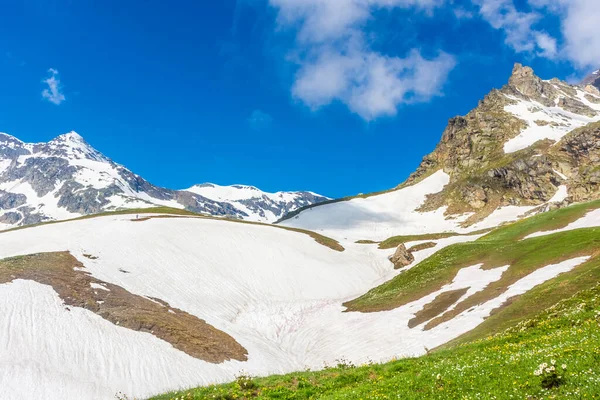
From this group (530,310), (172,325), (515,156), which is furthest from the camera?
(515,156)

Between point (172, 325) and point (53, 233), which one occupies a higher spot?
point (53, 233)

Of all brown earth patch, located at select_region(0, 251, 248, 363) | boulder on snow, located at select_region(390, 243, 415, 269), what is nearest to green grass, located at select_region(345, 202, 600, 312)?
boulder on snow, located at select_region(390, 243, 415, 269)

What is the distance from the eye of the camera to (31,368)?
27.6 metres

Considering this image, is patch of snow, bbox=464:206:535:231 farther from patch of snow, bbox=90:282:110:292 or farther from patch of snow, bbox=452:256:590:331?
patch of snow, bbox=90:282:110:292

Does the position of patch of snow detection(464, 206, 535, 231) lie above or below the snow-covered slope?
below

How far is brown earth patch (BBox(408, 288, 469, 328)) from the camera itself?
142 ft

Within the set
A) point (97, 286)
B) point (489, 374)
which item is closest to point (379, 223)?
point (97, 286)

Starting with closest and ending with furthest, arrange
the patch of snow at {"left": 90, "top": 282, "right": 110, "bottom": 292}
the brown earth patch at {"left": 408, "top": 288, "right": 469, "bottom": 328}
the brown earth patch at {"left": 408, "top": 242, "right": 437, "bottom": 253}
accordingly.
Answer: the brown earth patch at {"left": 408, "top": 288, "right": 469, "bottom": 328}
the patch of snow at {"left": 90, "top": 282, "right": 110, "bottom": 292}
the brown earth patch at {"left": 408, "top": 242, "right": 437, "bottom": 253}

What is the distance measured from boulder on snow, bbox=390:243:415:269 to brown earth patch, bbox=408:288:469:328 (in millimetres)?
38291

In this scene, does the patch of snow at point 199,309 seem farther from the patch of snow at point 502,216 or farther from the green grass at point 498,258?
the patch of snow at point 502,216

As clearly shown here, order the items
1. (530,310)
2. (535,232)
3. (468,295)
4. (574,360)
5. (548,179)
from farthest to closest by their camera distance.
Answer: (548,179) → (535,232) → (468,295) → (530,310) → (574,360)

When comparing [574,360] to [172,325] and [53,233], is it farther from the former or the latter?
[53,233]

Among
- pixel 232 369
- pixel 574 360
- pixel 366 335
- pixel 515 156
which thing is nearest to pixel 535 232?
pixel 366 335

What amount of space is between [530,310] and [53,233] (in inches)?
2861
